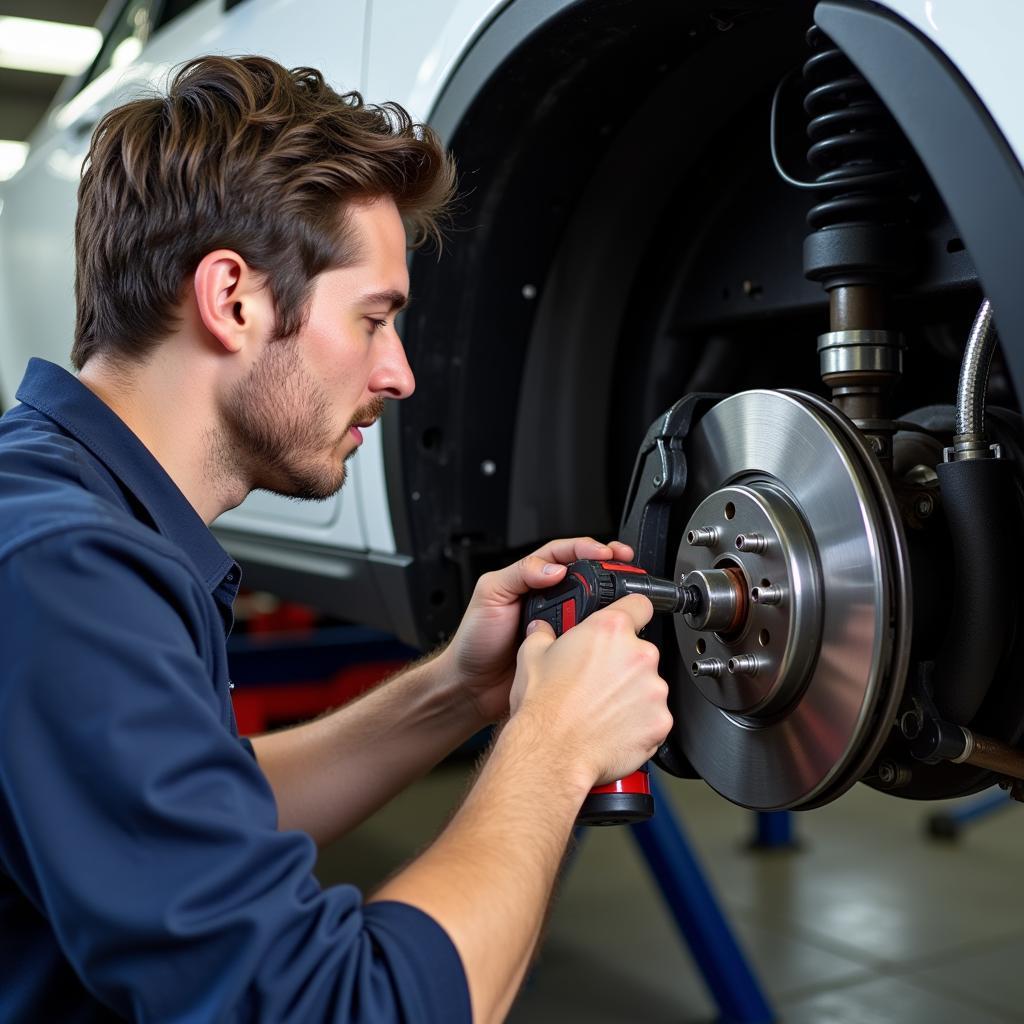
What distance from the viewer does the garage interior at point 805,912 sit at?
5.90ft

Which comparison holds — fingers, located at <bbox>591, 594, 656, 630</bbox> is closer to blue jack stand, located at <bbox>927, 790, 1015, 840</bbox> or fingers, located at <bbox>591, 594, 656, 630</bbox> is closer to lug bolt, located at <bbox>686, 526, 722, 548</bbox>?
lug bolt, located at <bbox>686, 526, 722, 548</bbox>

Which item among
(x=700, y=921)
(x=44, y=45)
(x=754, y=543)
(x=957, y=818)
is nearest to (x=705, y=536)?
(x=754, y=543)

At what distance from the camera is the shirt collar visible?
73 centimetres

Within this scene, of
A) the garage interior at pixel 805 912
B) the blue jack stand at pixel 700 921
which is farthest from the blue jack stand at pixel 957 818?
the blue jack stand at pixel 700 921

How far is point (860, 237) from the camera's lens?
80 centimetres

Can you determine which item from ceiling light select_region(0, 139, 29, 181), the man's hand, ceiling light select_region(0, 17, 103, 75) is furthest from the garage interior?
ceiling light select_region(0, 139, 29, 181)

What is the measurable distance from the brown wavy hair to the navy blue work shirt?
26 cm

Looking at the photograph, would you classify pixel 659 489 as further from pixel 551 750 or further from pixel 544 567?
pixel 551 750

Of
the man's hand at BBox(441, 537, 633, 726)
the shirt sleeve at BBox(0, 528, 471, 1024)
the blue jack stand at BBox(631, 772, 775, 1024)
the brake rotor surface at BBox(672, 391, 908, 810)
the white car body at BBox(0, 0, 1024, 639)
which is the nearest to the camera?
the shirt sleeve at BBox(0, 528, 471, 1024)

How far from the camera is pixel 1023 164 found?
61 cm

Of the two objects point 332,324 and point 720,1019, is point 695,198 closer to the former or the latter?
point 332,324

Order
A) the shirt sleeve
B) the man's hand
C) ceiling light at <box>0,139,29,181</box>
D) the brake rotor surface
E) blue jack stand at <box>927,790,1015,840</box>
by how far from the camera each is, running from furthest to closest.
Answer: ceiling light at <box>0,139,29,181</box>
blue jack stand at <box>927,790,1015,840</box>
the man's hand
the brake rotor surface
the shirt sleeve

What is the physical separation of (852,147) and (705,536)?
283 mm

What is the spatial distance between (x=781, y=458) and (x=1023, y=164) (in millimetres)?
252
